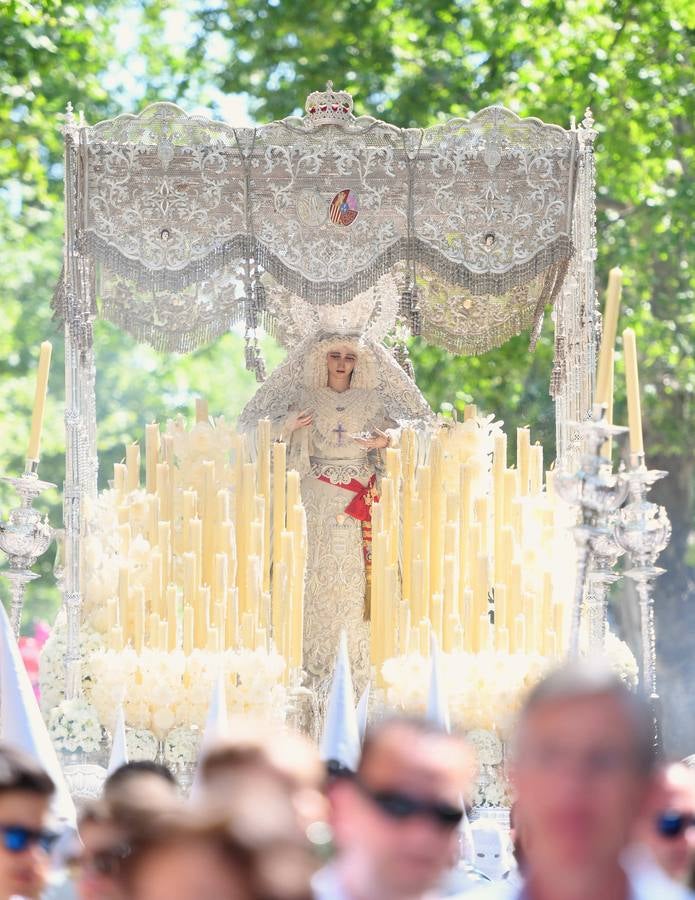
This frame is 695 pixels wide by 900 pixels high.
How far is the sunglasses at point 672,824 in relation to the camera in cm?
360

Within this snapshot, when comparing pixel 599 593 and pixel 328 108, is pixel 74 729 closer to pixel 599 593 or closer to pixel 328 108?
pixel 599 593

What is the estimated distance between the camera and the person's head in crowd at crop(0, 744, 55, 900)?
3.80 metres

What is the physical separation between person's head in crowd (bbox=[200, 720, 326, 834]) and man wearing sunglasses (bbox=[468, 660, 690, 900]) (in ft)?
1.36

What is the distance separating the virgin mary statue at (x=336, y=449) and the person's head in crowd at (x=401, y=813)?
6.74 meters

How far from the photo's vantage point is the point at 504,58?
56.5ft

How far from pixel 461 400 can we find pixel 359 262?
8.50m

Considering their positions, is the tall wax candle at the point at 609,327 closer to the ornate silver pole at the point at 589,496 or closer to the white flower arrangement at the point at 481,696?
the ornate silver pole at the point at 589,496

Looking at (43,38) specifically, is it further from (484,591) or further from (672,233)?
(484,591)

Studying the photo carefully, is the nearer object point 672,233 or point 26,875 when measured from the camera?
point 26,875

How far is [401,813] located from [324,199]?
6.31 meters

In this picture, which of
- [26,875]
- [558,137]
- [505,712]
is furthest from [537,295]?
[26,875]

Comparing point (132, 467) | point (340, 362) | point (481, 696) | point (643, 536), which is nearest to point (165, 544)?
point (132, 467)

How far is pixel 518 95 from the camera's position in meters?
17.2

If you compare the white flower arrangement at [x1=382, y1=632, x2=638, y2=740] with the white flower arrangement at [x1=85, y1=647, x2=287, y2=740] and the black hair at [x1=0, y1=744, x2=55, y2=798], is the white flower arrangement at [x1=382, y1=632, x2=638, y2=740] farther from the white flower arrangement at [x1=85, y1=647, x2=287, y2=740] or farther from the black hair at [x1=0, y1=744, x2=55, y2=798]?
the black hair at [x1=0, y1=744, x2=55, y2=798]
